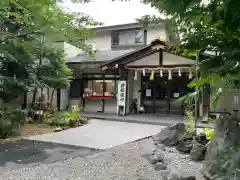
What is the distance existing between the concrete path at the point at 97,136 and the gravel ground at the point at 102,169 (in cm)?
124

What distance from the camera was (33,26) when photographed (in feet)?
10.8

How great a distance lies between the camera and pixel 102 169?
180 inches

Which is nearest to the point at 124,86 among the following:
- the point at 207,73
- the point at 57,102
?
the point at 57,102

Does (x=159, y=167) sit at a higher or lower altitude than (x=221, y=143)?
lower

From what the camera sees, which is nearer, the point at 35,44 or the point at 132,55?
the point at 35,44

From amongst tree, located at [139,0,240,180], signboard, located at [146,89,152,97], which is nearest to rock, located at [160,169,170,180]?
tree, located at [139,0,240,180]

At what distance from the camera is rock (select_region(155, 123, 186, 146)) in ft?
19.5

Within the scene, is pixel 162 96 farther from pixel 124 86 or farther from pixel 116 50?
pixel 116 50

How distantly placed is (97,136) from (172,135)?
9.14 feet

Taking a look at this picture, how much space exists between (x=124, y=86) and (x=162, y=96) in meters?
2.17

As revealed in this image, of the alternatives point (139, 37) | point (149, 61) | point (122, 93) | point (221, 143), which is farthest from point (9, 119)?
point (139, 37)

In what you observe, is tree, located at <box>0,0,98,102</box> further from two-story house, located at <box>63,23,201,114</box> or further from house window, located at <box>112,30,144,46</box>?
house window, located at <box>112,30,144,46</box>

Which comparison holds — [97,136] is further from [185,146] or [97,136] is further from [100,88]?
[100,88]

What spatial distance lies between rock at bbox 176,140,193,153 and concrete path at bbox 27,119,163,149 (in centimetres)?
198
